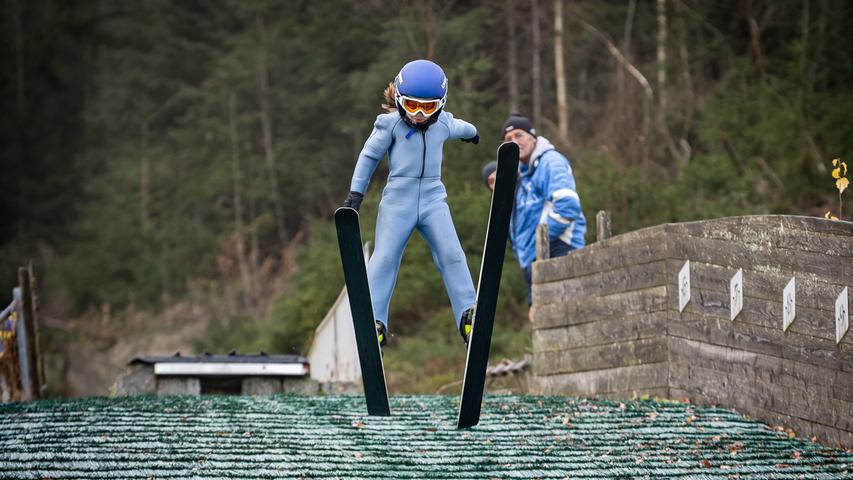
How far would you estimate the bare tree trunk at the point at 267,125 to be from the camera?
28594 mm

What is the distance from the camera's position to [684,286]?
703 cm

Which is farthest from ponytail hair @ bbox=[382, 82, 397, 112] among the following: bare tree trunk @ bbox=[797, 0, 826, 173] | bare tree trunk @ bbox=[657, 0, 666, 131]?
bare tree trunk @ bbox=[657, 0, 666, 131]

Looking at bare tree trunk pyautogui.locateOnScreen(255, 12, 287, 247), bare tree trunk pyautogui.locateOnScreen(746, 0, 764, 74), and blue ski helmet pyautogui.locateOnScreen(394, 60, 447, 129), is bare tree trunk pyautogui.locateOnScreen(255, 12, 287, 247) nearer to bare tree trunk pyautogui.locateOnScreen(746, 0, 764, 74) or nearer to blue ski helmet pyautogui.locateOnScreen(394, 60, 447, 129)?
bare tree trunk pyautogui.locateOnScreen(746, 0, 764, 74)

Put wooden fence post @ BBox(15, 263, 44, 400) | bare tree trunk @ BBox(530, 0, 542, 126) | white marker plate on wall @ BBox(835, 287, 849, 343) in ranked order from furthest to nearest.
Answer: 1. bare tree trunk @ BBox(530, 0, 542, 126)
2. wooden fence post @ BBox(15, 263, 44, 400)
3. white marker plate on wall @ BBox(835, 287, 849, 343)

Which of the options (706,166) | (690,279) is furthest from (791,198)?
(690,279)

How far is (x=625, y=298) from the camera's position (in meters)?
7.68

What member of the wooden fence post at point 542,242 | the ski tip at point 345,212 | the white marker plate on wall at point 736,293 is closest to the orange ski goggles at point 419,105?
the ski tip at point 345,212

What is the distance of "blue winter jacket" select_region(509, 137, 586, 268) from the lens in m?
8.48

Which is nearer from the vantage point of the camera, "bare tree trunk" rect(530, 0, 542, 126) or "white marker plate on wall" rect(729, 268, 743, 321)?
"white marker plate on wall" rect(729, 268, 743, 321)

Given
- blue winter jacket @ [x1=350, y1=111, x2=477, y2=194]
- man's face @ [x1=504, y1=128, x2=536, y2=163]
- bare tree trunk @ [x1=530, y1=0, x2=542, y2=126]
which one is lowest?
blue winter jacket @ [x1=350, y1=111, x2=477, y2=194]

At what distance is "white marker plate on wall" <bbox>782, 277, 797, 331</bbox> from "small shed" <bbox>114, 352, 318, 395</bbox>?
184 inches

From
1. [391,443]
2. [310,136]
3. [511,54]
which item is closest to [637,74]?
[511,54]

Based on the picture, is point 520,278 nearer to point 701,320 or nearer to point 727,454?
point 701,320

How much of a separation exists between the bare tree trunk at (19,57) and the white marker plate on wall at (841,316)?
3041cm
